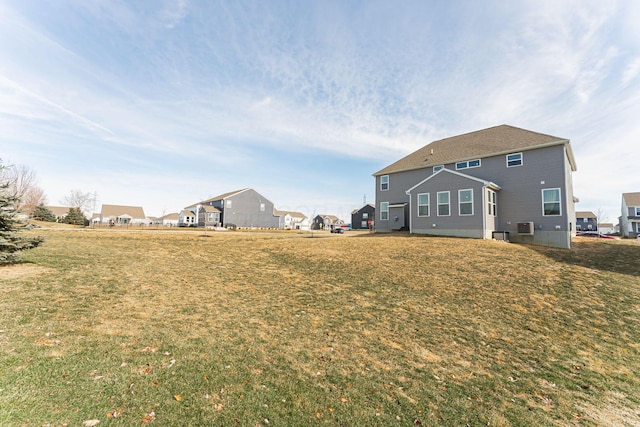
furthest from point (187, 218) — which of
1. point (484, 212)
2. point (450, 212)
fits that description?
point (484, 212)

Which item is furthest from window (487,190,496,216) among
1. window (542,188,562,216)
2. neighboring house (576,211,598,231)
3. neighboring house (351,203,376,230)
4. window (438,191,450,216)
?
neighboring house (576,211,598,231)

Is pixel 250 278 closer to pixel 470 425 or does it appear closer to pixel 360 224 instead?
pixel 470 425

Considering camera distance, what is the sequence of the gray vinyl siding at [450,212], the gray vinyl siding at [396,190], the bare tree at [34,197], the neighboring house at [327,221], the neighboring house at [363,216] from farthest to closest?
the neighboring house at [327,221], the neighboring house at [363,216], the bare tree at [34,197], the gray vinyl siding at [396,190], the gray vinyl siding at [450,212]

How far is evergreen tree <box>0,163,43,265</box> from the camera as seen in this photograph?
26.7 ft

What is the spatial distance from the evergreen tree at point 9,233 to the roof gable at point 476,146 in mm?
24019

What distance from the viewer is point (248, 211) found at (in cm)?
5256

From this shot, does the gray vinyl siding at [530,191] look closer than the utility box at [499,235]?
Yes

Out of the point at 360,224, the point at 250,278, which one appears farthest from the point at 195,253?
the point at 360,224

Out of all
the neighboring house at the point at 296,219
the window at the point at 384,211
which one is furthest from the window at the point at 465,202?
the neighboring house at the point at 296,219

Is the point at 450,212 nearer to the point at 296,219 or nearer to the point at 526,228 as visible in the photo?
the point at 526,228

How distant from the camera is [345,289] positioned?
8820 millimetres

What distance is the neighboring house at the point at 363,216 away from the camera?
61.6m

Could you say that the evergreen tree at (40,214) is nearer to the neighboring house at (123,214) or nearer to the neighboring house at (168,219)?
the neighboring house at (123,214)

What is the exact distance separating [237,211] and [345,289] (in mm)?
45316
